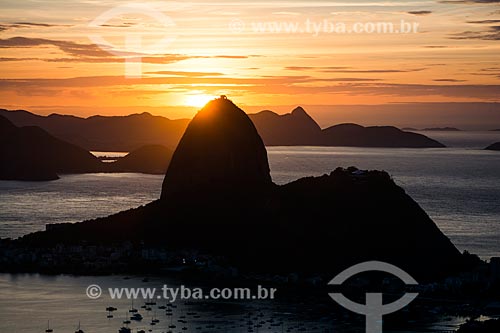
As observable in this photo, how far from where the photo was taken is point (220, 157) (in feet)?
250

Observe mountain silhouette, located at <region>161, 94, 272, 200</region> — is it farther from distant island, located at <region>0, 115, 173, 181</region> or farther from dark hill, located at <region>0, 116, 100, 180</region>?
dark hill, located at <region>0, 116, 100, 180</region>

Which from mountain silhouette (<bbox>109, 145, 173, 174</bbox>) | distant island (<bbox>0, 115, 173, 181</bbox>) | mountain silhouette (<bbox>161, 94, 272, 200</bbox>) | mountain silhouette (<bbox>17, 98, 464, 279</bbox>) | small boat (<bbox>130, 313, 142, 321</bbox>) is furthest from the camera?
mountain silhouette (<bbox>109, 145, 173, 174</bbox>)

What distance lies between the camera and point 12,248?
231ft

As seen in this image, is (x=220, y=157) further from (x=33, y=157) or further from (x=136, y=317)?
(x=33, y=157)

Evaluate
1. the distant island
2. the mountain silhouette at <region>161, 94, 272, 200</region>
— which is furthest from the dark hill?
the mountain silhouette at <region>161, 94, 272, 200</region>

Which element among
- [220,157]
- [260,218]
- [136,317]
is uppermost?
[220,157]

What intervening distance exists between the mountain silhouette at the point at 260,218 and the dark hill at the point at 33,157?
83489 mm

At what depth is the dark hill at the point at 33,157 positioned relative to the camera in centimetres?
15962

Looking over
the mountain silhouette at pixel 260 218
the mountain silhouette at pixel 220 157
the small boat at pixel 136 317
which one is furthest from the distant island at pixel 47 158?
the small boat at pixel 136 317

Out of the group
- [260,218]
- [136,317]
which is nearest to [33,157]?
[260,218]

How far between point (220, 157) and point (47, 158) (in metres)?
95.5

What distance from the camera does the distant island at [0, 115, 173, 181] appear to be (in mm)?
160000

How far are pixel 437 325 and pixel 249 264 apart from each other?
635 inches

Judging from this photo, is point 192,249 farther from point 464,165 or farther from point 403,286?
point 464,165
